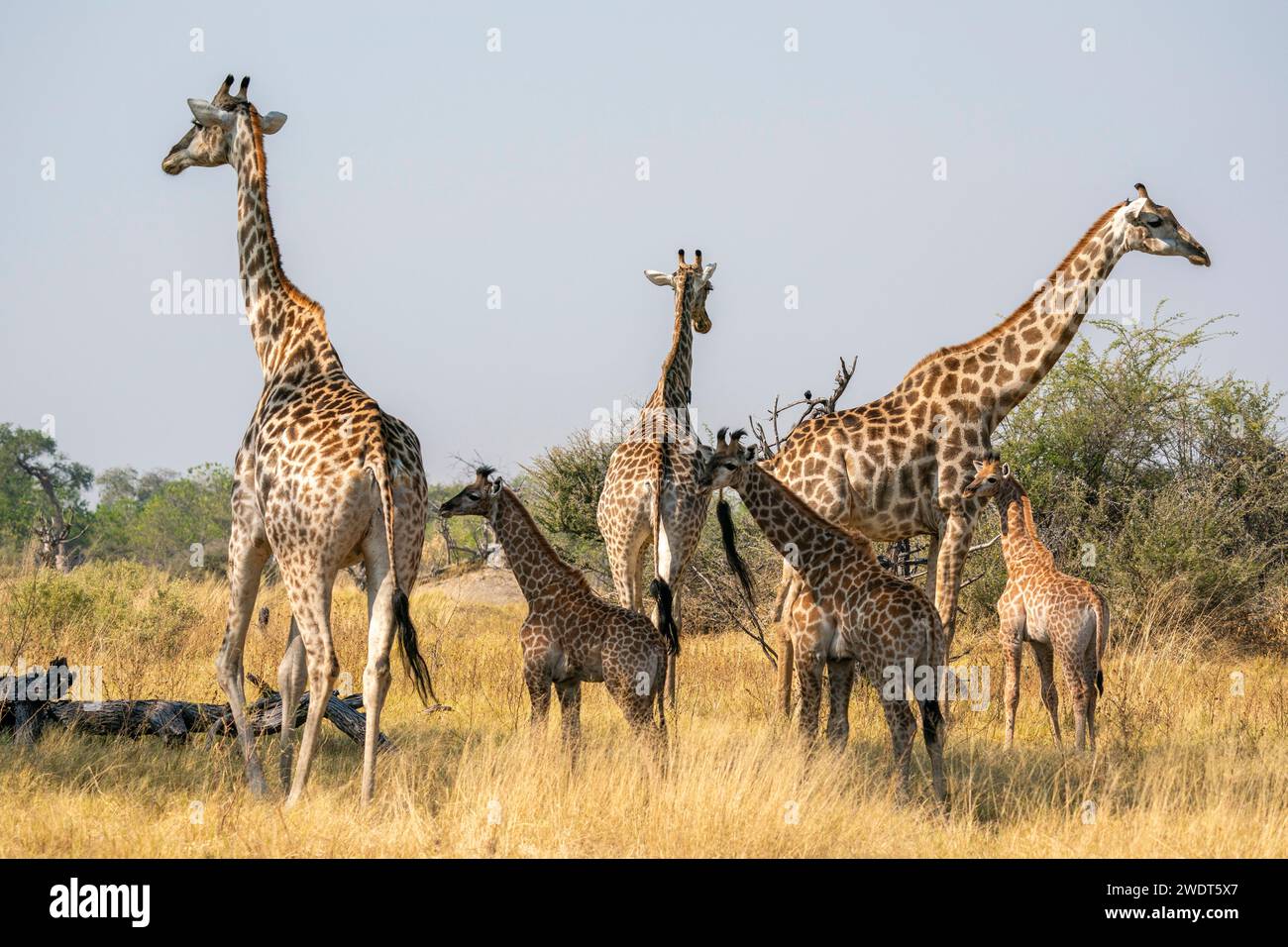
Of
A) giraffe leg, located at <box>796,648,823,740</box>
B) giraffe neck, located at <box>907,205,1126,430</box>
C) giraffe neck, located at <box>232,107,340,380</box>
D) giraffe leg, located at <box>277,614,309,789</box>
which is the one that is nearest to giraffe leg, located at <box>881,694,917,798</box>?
Result: giraffe leg, located at <box>796,648,823,740</box>

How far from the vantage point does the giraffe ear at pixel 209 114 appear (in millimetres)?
8617

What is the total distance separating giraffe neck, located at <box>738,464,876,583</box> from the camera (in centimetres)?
771

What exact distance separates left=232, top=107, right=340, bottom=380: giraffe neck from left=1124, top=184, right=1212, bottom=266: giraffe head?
17.3 feet

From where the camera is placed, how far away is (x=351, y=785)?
749 cm

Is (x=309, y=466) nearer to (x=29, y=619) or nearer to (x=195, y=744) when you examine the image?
(x=195, y=744)

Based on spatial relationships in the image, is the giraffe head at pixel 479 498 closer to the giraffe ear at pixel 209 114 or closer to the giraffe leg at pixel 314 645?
the giraffe leg at pixel 314 645

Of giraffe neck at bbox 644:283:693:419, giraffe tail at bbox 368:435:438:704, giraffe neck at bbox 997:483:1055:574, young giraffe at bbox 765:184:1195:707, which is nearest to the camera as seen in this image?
giraffe tail at bbox 368:435:438:704

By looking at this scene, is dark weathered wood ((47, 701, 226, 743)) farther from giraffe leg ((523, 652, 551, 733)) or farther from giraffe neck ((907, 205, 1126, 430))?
giraffe neck ((907, 205, 1126, 430))

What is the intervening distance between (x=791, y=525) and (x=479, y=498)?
6.32ft

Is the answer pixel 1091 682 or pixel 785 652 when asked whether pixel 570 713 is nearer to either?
pixel 785 652

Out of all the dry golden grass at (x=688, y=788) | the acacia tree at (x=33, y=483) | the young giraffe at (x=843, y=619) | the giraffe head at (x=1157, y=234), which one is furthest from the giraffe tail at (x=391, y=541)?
the acacia tree at (x=33, y=483)

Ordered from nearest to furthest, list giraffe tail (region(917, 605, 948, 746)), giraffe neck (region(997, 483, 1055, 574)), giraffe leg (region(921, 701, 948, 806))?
giraffe tail (region(917, 605, 948, 746)) < giraffe leg (region(921, 701, 948, 806)) < giraffe neck (region(997, 483, 1055, 574))

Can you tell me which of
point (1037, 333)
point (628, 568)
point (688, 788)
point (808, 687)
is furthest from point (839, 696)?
point (1037, 333)
